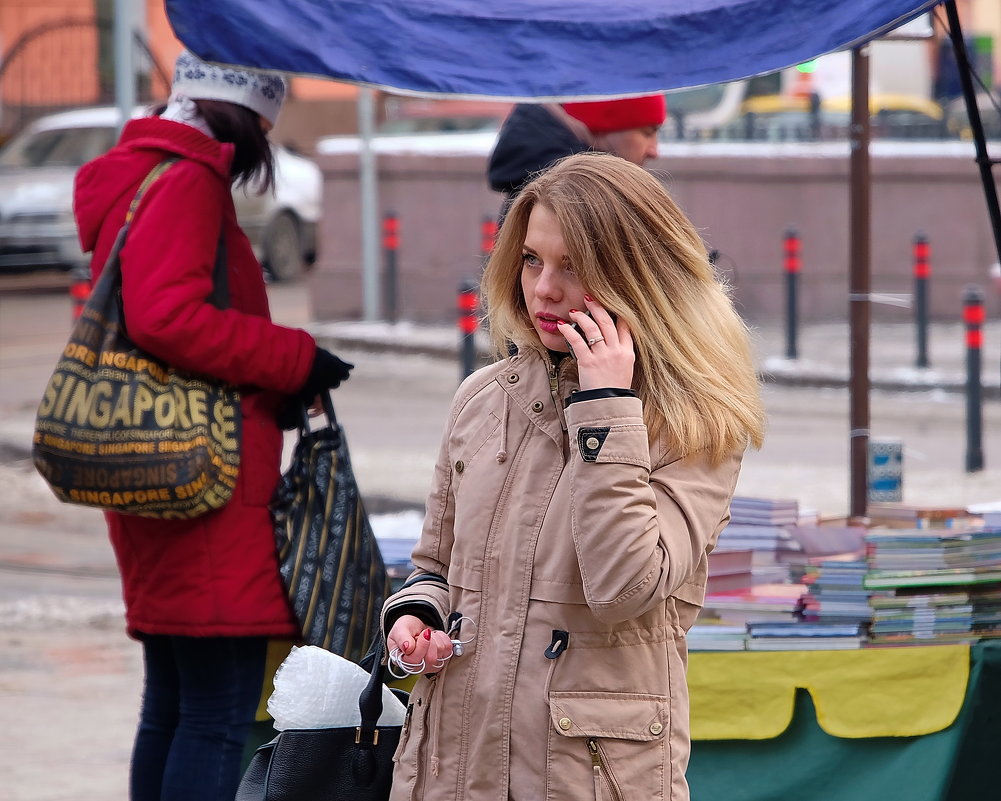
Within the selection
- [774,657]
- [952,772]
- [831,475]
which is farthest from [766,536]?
[831,475]

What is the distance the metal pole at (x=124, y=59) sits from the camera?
8867 millimetres

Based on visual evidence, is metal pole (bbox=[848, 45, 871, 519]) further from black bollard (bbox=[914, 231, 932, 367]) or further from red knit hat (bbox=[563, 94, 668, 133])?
black bollard (bbox=[914, 231, 932, 367])

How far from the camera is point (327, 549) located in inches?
135

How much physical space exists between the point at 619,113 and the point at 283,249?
15067 mm

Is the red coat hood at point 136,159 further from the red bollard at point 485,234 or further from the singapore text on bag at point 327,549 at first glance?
the red bollard at point 485,234

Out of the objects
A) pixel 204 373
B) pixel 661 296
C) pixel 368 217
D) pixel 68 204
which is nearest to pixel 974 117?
pixel 661 296

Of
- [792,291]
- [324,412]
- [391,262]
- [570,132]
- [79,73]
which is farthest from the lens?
[79,73]

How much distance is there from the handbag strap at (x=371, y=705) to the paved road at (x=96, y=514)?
3.09 ft

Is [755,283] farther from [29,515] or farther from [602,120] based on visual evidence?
[602,120]

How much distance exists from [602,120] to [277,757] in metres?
2.19

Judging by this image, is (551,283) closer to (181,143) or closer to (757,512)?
(181,143)

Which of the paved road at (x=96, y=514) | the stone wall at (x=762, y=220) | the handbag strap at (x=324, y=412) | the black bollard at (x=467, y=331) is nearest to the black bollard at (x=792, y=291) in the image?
the paved road at (x=96, y=514)

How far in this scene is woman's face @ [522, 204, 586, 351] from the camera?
2402mm

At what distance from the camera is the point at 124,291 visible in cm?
326
